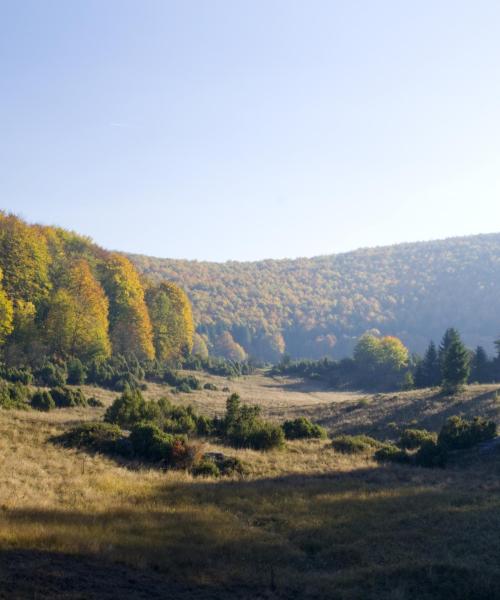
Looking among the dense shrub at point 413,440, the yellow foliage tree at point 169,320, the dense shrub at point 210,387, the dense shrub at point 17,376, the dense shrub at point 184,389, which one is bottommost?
the dense shrub at point 210,387

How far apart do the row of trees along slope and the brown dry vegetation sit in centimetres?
2895

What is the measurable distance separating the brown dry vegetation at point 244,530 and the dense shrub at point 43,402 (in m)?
10.9

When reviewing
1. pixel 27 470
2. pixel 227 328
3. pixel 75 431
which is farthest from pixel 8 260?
pixel 227 328

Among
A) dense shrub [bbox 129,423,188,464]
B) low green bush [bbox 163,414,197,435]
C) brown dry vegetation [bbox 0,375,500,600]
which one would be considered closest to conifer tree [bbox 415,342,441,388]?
low green bush [bbox 163,414,197,435]

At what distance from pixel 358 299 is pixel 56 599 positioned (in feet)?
637

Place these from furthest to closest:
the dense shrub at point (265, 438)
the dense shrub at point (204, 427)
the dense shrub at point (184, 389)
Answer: the dense shrub at point (184, 389) < the dense shrub at point (204, 427) < the dense shrub at point (265, 438)

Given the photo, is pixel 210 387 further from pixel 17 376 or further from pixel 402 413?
pixel 402 413

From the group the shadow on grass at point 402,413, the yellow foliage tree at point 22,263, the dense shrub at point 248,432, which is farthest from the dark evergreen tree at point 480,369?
the yellow foliage tree at point 22,263

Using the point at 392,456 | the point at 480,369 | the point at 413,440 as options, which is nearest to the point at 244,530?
the point at 392,456

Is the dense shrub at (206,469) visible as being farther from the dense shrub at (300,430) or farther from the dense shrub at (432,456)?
the dense shrub at (300,430)

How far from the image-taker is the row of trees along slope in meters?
47.4

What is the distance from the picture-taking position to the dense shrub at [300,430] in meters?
28.5

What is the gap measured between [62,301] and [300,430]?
96.9 ft

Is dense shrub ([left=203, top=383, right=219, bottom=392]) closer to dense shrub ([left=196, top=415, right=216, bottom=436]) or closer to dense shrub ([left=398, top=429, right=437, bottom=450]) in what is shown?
dense shrub ([left=196, top=415, right=216, bottom=436])
